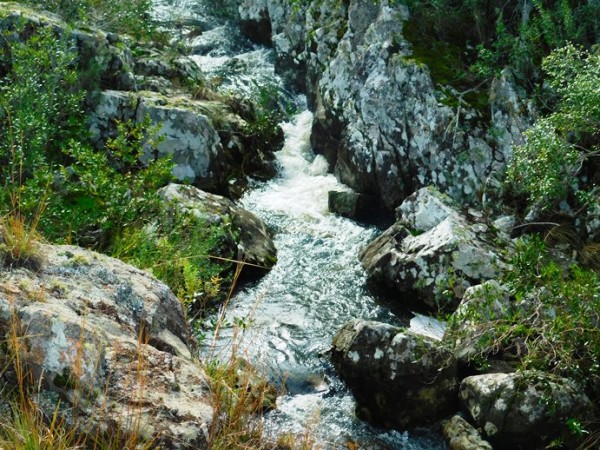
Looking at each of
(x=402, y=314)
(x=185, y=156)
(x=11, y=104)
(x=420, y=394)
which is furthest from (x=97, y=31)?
(x=420, y=394)

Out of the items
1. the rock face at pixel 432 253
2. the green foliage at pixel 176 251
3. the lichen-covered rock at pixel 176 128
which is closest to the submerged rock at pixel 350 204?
the rock face at pixel 432 253

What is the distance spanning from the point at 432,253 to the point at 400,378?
265 cm

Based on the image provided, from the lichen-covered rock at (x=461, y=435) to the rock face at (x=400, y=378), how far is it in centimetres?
27

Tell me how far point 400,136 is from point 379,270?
120 inches

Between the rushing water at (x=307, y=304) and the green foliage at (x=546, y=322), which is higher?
the green foliage at (x=546, y=322)

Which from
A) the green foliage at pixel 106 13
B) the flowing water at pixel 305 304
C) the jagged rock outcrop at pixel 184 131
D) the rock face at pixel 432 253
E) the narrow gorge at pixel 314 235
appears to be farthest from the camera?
the green foliage at pixel 106 13

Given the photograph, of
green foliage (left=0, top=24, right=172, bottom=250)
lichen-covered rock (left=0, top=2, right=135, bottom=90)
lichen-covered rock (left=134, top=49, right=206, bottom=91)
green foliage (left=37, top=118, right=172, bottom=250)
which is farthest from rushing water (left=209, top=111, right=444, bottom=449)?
lichen-covered rock (left=0, top=2, right=135, bottom=90)

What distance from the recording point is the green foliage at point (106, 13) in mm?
11172

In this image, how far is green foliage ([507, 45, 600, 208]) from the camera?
788cm

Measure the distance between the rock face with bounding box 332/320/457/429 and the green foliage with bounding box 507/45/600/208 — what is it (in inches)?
119

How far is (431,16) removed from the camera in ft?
38.3

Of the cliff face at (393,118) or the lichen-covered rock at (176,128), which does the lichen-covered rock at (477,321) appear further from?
the lichen-covered rock at (176,128)

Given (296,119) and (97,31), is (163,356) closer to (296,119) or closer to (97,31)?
(97,31)

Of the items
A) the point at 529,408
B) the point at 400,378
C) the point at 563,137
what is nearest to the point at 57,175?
the point at 400,378
